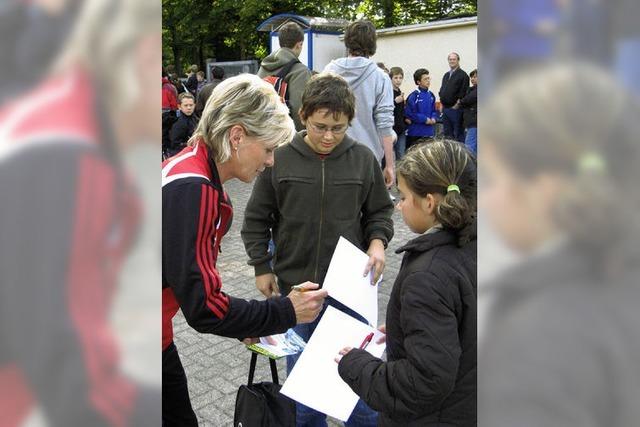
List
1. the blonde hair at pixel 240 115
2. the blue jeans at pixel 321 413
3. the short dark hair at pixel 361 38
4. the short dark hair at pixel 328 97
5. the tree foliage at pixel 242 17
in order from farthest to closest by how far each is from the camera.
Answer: the tree foliage at pixel 242 17, the short dark hair at pixel 361 38, the blue jeans at pixel 321 413, the short dark hair at pixel 328 97, the blonde hair at pixel 240 115

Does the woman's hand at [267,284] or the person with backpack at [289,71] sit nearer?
the woman's hand at [267,284]

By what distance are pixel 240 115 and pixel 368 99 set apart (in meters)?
3.05

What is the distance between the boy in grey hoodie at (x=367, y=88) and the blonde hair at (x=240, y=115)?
2.82m

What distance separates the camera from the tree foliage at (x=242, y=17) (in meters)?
27.0

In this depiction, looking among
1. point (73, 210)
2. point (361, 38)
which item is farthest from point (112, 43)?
point (361, 38)

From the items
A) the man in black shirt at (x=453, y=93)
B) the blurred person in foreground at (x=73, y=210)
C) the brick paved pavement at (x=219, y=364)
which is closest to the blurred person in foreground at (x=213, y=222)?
the blurred person in foreground at (x=73, y=210)

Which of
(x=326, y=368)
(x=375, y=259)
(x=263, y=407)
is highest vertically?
(x=375, y=259)

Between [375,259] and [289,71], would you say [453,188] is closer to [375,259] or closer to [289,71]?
[375,259]

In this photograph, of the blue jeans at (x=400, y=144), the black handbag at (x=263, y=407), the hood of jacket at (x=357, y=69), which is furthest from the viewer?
the blue jeans at (x=400, y=144)

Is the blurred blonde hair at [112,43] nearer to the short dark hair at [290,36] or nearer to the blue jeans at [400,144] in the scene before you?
the short dark hair at [290,36]

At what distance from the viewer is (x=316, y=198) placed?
265 centimetres

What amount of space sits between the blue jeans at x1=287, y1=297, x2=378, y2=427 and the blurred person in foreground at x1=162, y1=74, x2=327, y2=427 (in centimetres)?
54

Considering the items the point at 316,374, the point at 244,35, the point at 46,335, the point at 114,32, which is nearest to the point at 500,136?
the point at 114,32

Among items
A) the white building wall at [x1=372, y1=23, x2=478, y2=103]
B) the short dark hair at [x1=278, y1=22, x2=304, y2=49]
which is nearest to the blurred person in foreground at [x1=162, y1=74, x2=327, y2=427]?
the short dark hair at [x1=278, y1=22, x2=304, y2=49]
